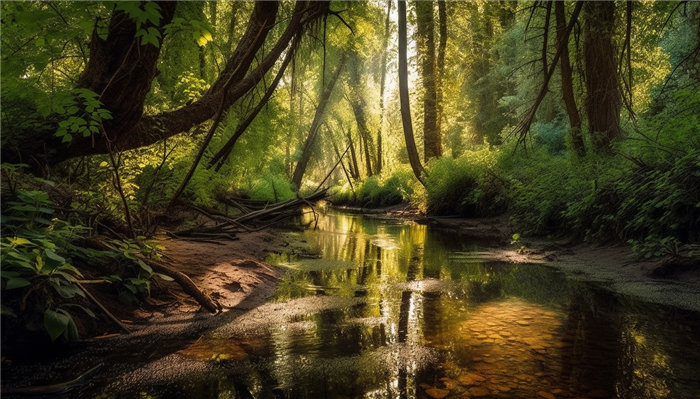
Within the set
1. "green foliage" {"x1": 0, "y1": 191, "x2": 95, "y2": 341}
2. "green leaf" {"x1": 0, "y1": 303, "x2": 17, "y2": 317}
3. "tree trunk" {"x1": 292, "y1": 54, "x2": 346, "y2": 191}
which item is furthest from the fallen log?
"tree trunk" {"x1": 292, "y1": 54, "x2": 346, "y2": 191}

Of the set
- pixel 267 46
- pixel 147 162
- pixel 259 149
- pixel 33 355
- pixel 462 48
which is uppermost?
pixel 462 48

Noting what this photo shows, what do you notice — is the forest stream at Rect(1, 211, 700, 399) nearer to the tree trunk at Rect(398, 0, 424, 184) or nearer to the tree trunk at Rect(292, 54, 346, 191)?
the tree trunk at Rect(398, 0, 424, 184)

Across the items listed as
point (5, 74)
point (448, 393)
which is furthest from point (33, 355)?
point (448, 393)

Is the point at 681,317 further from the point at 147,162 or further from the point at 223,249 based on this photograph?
the point at 147,162

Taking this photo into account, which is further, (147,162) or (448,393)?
(147,162)

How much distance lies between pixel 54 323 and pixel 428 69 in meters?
16.6

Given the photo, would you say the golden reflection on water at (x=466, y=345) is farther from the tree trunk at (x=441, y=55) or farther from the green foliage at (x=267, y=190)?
the green foliage at (x=267, y=190)

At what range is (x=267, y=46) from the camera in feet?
29.2

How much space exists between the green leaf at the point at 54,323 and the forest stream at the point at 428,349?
8.8 inches

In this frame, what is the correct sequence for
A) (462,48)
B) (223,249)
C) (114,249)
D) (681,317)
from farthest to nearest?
1. (462,48)
2. (223,249)
3. (114,249)
4. (681,317)

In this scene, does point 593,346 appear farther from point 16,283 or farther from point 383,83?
point 383,83

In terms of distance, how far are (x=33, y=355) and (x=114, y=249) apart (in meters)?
1.31

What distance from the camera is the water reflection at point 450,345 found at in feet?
7.90

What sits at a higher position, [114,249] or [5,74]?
[5,74]
